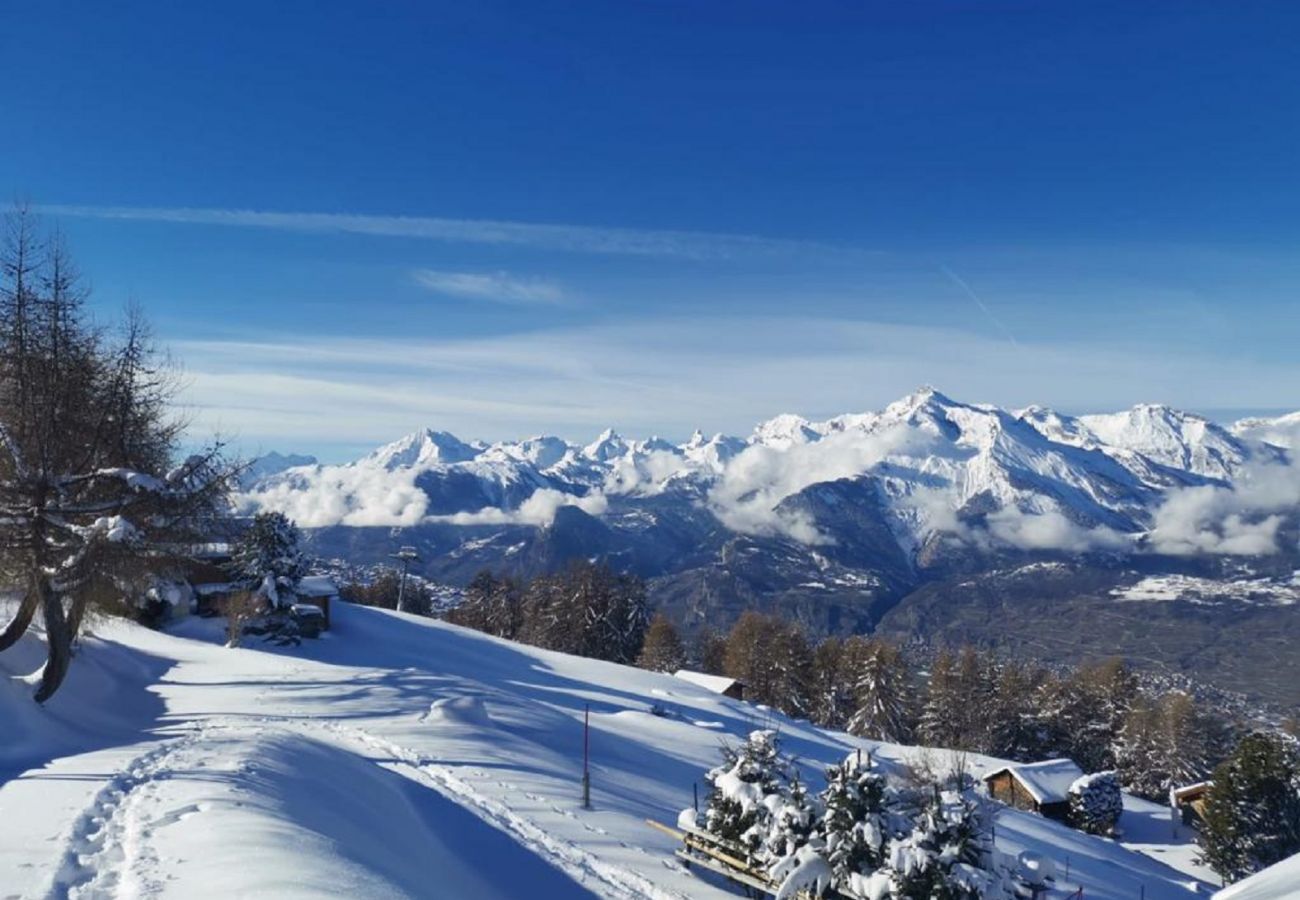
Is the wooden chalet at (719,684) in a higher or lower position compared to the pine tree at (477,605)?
lower

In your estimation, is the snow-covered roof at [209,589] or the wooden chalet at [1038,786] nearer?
the wooden chalet at [1038,786]

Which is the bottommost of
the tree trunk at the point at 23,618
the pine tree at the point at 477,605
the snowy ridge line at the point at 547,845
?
the pine tree at the point at 477,605

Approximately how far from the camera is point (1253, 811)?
117ft

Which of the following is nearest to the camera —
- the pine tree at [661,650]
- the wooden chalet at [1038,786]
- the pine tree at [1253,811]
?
the pine tree at [1253,811]

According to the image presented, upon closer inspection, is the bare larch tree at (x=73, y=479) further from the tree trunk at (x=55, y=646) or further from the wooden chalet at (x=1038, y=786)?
the wooden chalet at (x=1038, y=786)

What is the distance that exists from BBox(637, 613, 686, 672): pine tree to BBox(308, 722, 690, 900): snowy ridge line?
54.1 meters

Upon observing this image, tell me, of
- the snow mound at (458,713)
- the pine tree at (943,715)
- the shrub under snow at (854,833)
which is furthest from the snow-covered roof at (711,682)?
the shrub under snow at (854,833)

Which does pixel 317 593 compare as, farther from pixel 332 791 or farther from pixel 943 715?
pixel 943 715

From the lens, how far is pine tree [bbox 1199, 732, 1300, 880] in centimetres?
3516

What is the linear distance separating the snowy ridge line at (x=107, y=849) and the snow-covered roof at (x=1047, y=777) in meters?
49.5

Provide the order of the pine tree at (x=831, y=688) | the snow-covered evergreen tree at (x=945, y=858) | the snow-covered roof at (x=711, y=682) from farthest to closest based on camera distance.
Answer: the pine tree at (x=831, y=688) → the snow-covered roof at (x=711, y=682) → the snow-covered evergreen tree at (x=945, y=858)

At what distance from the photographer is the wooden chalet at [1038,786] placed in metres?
48.2

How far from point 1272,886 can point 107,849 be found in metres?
19.6

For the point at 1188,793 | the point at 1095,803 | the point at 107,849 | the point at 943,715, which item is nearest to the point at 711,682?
the point at 943,715
